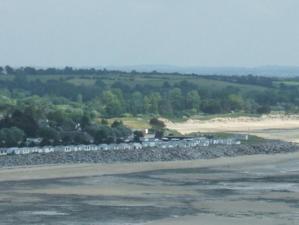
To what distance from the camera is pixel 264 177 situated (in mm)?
42875

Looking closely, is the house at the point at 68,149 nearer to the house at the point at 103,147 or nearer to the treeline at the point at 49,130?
the treeline at the point at 49,130

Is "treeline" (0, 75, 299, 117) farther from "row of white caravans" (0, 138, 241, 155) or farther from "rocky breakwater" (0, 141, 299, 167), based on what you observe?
"rocky breakwater" (0, 141, 299, 167)

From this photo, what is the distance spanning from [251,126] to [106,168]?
30.5 m

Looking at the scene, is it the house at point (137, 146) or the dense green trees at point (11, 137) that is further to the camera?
the house at point (137, 146)

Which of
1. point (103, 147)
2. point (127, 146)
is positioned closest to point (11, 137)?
point (103, 147)

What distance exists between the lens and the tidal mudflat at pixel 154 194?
30422 mm

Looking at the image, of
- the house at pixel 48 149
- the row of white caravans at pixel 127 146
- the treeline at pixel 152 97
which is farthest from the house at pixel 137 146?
the treeline at pixel 152 97

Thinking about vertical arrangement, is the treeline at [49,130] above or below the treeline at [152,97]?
above

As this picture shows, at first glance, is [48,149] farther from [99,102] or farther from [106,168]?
[99,102]

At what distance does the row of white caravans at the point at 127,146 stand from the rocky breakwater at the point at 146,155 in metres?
0.68

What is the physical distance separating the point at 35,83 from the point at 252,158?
2324 inches

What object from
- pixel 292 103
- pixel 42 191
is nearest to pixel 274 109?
pixel 292 103

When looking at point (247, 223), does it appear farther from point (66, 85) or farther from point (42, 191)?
point (66, 85)

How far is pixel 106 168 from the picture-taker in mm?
45688
